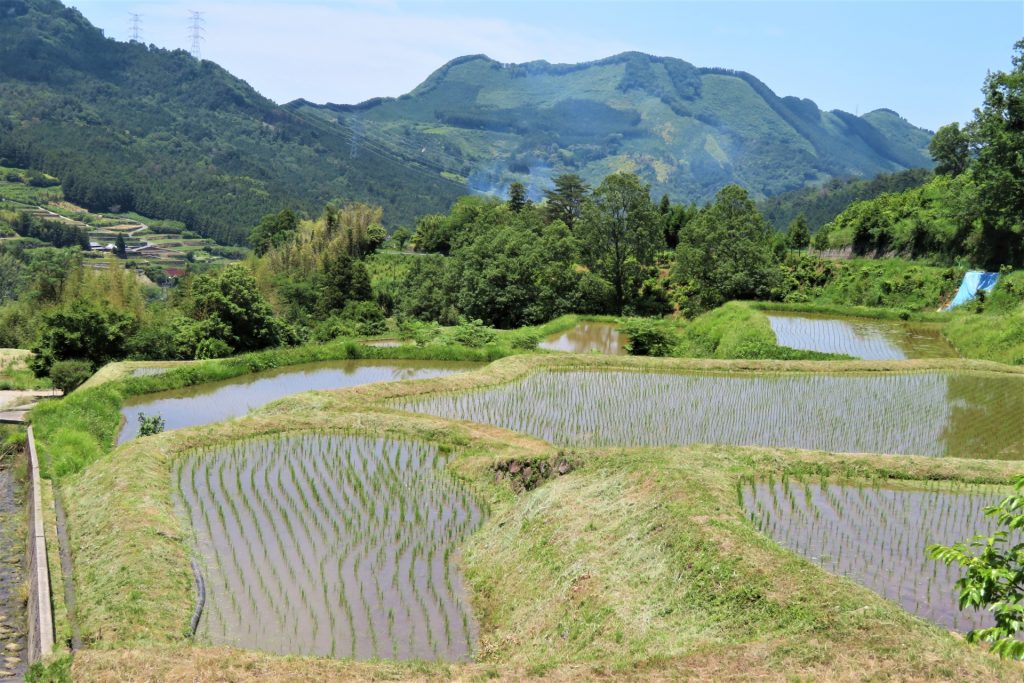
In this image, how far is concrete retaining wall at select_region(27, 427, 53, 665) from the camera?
808 centimetres

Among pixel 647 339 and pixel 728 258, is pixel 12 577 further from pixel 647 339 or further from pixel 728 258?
pixel 728 258

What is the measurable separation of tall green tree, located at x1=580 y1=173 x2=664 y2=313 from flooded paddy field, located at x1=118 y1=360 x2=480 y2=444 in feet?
50.3

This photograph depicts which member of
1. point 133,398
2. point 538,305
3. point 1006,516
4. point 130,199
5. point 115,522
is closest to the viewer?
point 1006,516

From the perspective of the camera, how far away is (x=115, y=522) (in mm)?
10922

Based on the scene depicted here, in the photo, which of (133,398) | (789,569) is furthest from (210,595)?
(133,398)

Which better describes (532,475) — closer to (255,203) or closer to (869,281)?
(869,281)

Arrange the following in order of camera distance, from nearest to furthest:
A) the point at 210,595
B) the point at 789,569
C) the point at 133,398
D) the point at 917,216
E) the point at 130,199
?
1. the point at 789,569
2. the point at 210,595
3. the point at 133,398
4. the point at 917,216
5. the point at 130,199

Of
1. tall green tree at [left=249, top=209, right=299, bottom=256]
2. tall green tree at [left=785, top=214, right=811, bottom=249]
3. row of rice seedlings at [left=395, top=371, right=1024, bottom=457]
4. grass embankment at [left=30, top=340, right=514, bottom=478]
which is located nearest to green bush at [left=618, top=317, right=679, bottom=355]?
grass embankment at [left=30, top=340, right=514, bottom=478]

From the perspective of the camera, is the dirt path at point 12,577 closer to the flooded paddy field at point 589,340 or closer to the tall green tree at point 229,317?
the tall green tree at point 229,317

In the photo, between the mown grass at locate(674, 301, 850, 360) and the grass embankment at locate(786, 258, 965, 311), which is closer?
the mown grass at locate(674, 301, 850, 360)

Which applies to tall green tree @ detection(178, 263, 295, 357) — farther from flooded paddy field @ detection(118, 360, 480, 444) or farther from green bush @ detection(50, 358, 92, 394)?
flooded paddy field @ detection(118, 360, 480, 444)

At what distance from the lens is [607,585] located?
908 centimetres

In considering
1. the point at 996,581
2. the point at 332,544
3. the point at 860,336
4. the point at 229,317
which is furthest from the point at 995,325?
the point at 229,317

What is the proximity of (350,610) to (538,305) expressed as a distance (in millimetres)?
27208
